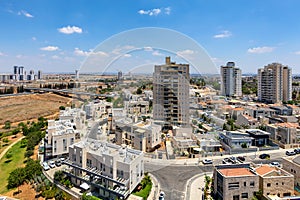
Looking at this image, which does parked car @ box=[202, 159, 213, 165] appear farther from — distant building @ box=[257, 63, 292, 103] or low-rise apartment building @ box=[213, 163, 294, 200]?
distant building @ box=[257, 63, 292, 103]

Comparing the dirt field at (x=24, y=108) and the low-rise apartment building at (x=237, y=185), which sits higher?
the dirt field at (x=24, y=108)

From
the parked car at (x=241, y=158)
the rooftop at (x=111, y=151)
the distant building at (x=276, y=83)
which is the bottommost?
the parked car at (x=241, y=158)

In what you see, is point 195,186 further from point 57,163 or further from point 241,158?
point 57,163

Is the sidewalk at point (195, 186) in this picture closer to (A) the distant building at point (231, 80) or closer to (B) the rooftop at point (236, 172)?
(B) the rooftop at point (236, 172)

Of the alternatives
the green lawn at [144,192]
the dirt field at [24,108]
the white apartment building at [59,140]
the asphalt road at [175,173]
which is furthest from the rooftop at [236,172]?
the dirt field at [24,108]

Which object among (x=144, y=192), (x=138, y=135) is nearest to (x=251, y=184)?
(x=144, y=192)

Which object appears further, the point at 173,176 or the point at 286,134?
the point at 286,134

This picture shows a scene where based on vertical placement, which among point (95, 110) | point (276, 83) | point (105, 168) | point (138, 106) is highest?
point (276, 83)
